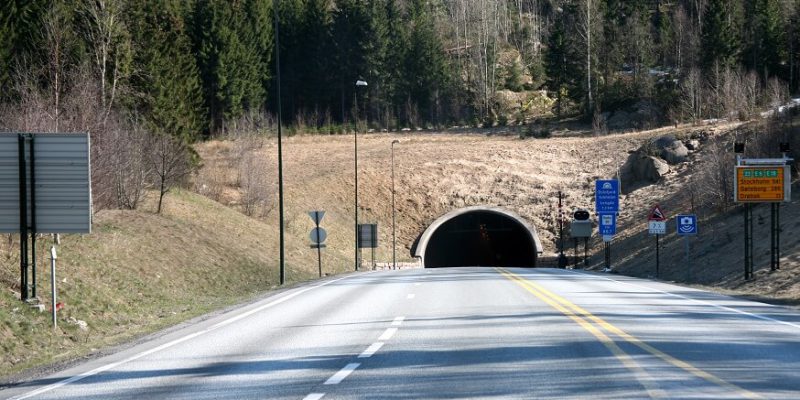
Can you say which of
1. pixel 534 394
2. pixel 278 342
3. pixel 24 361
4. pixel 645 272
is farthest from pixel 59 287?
pixel 645 272

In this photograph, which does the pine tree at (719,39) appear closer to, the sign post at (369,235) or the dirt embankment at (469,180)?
the dirt embankment at (469,180)

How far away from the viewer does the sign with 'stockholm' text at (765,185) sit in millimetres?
33219

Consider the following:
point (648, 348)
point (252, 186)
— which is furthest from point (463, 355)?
point (252, 186)

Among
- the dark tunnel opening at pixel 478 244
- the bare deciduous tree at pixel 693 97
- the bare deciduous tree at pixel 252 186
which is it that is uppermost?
the bare deciduous tree at pixel 693 97

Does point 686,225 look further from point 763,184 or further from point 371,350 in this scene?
point 371,350

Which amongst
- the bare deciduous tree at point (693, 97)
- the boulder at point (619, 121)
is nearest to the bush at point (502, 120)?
the boulder at point (619, 121)

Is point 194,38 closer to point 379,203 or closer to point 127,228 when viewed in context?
point 379,203

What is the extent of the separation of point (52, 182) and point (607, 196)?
137 ft

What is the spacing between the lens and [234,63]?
3460 inches

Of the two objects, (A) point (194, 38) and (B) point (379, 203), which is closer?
(B) point (379, 203)

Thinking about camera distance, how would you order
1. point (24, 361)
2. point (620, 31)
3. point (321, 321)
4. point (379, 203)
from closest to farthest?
point (24, 361) < point (321, 321) < point (379, 203) < point (620, 31)

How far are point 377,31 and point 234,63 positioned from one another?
969 inches

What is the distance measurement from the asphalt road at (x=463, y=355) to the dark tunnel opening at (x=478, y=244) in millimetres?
54210

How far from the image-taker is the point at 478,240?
84.8 m
